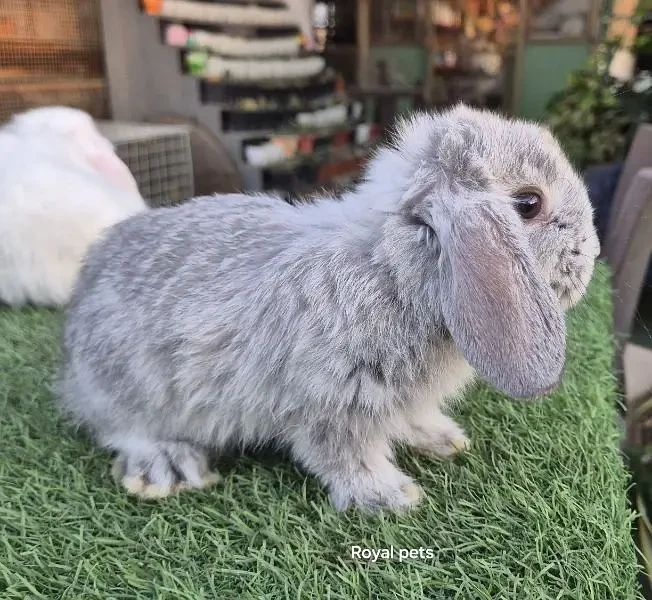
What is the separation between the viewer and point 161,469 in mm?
896

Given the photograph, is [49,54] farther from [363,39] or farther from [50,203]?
[363,39]

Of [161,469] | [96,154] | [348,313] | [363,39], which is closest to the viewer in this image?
[348,313]

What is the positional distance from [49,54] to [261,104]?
2.55 ft

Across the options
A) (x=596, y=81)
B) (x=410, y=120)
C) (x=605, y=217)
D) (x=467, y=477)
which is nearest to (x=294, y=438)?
(x=467, y=477)

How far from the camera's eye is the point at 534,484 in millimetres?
875

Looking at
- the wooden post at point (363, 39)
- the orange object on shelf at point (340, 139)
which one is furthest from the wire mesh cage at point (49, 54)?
the wooden post at point (363, 39)

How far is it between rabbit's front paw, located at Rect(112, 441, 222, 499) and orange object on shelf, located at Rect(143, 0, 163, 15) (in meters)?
1.70

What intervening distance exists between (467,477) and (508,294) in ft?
1.21

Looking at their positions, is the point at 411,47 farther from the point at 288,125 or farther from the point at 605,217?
the point at 605,217

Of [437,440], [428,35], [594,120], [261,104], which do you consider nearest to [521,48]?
[428,35]

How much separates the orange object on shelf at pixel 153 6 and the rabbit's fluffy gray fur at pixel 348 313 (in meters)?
1.43

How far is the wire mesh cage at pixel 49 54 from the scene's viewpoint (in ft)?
6.06

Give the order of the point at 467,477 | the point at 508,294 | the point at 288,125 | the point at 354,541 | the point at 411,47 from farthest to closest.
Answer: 1. the point at 411,47
2. the point at 288,125
3. the point at 467,477
4. the point at 354,541
5. the point at 508,294

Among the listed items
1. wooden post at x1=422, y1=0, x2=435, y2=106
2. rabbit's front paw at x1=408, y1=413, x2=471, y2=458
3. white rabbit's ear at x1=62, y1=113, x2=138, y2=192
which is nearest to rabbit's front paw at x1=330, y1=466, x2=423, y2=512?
rabbit's front paw at x1=408, y1=413, x2=471, y2=458
